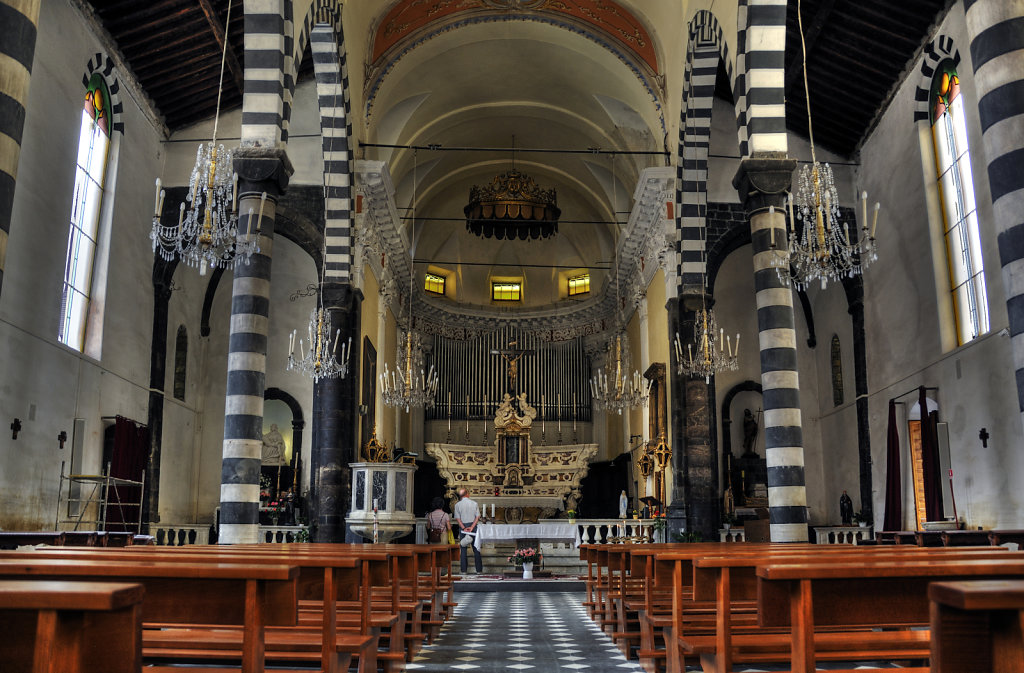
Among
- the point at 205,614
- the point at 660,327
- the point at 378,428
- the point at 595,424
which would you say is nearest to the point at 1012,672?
the point at 205,614

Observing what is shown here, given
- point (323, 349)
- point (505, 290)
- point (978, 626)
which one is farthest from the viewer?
point (505, 290)

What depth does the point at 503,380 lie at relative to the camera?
25.4 metres

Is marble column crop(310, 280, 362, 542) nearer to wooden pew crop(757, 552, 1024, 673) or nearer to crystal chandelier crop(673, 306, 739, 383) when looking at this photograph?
crystal chandelier crop(673, 306, 739, 383)

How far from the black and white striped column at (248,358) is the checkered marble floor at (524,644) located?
255 centimetres

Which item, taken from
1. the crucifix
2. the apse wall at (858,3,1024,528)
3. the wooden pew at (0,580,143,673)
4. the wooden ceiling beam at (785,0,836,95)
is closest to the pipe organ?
the crucifix

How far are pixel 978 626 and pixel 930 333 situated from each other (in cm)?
1227

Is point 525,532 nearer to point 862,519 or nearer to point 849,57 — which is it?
point 862,519

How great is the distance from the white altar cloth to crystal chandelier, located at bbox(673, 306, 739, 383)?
10.9 ft

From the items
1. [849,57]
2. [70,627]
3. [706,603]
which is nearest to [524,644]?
[706,603]

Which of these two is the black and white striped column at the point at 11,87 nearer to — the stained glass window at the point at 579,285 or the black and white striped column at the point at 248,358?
the black and white striped column at the point at 248,358

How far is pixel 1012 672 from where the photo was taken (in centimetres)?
159

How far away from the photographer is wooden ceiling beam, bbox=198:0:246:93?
12.9 meters

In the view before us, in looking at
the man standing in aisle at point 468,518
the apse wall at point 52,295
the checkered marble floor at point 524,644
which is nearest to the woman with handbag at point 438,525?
the man standing in aisle at point 468,518

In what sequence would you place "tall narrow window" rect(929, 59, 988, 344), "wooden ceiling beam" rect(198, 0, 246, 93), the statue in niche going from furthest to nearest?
the statue in niche < "wooden ceiling beam" rect(198, 0, 246, 93) < "tall narrow window" rect(929, 59, 988, 344)
